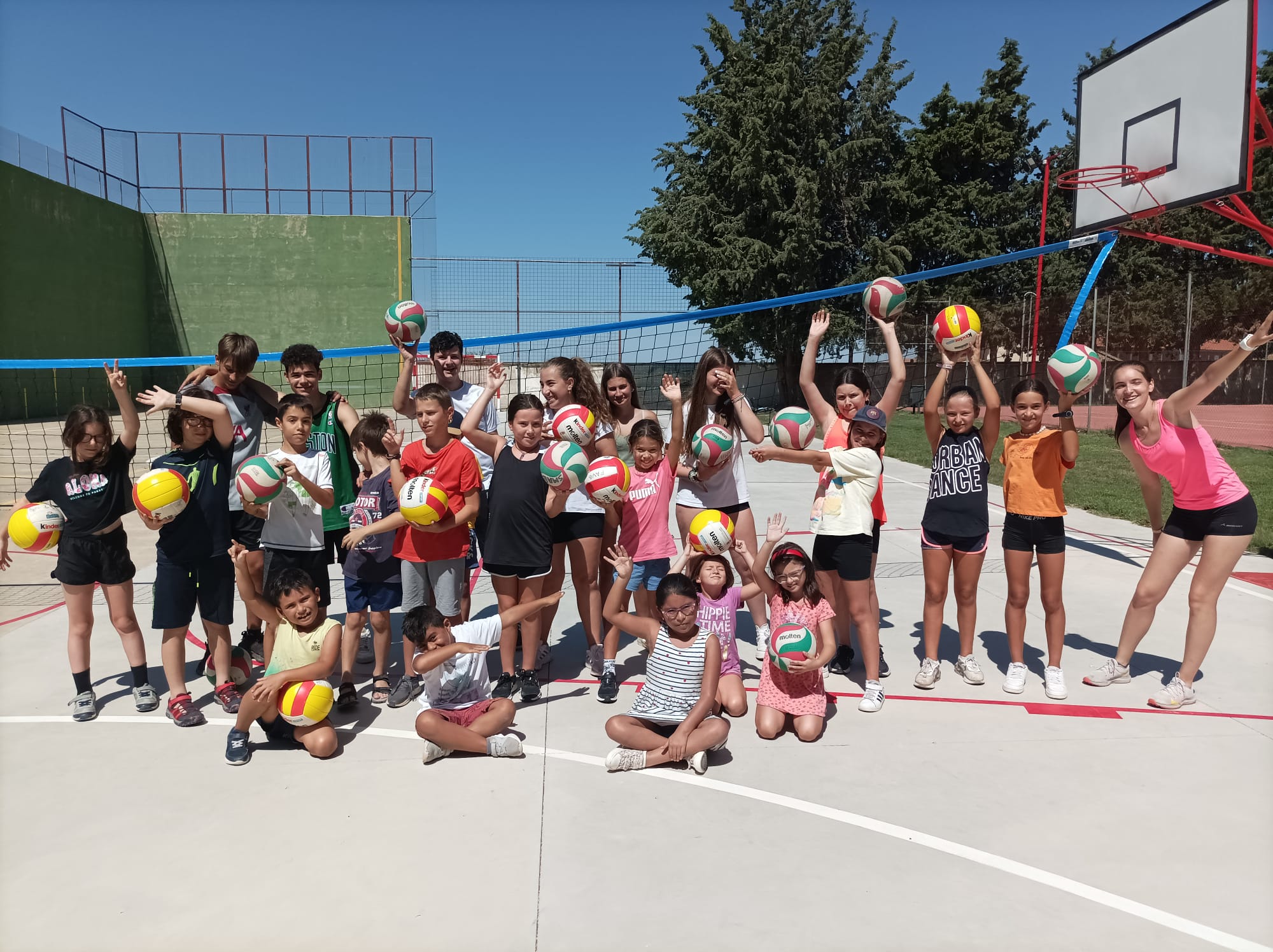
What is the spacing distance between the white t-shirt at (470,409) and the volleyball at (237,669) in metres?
1.62

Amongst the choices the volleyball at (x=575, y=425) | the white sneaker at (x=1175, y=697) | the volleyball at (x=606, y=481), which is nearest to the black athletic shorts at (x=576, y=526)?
the volleyball at (x=606, y=481)

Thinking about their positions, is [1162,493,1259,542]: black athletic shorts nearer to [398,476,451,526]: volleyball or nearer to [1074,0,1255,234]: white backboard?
[398,476,451,526]: volleyball

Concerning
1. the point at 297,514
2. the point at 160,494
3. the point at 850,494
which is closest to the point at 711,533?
the point at 850,494

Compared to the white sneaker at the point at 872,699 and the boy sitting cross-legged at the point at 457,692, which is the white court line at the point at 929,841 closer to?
the boy sitting cross-legged at the point at 457,692

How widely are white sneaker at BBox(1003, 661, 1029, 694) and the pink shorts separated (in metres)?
2.62

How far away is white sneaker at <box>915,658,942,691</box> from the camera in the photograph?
4.35 meters

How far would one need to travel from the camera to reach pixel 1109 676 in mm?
4398

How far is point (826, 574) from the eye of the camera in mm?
4348

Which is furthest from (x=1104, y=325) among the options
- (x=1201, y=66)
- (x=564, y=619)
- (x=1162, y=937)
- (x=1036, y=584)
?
(x=1162, y=937)

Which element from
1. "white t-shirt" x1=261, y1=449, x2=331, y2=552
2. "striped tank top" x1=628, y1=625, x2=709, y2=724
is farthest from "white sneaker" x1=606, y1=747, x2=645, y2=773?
"white t-shirt" x1=261, y1=449, x2=331, y2=552

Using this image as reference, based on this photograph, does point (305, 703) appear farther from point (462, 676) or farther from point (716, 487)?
point (716, 487)

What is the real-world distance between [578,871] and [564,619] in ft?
9.72

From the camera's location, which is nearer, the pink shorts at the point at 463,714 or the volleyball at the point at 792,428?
the pink shorts at the point at 463,714

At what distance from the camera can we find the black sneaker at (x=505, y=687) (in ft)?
13.9
